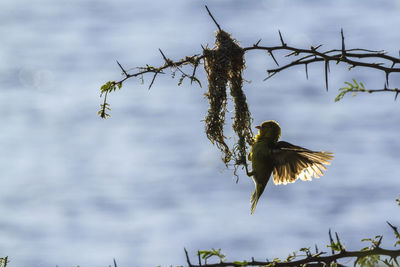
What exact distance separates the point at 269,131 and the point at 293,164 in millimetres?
428

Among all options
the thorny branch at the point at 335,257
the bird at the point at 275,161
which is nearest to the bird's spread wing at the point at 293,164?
the bird at the point at 275,161

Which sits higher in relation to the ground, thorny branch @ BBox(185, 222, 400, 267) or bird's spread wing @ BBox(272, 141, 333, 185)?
bird's spread wing @ BBox(272, 141, 333, 185)

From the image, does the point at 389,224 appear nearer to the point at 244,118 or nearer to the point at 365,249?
the point at 365,249

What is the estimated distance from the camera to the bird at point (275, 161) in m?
5.44

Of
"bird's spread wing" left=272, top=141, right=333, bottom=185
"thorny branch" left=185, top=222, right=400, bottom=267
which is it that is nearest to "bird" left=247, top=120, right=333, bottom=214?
"bird's spread wing" left=272, top=141, right=333, bottom=185

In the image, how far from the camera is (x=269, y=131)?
5645 millimetres

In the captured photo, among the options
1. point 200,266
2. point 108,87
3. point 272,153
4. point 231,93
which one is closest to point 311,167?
point 272,153

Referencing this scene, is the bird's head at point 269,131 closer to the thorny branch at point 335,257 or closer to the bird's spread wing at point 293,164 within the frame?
the bird's spread wing at point 293,164

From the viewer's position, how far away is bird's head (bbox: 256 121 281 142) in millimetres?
5637

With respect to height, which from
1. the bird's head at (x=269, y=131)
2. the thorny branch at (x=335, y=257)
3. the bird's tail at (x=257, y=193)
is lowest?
the thorny branch at (x=335, y=257)

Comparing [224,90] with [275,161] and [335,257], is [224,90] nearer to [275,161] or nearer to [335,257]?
[275,161]

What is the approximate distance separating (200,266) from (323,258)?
24.2 inches

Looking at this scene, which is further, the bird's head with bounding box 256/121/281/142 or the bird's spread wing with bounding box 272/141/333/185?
the bird's head with bounding box 256/121/281/142

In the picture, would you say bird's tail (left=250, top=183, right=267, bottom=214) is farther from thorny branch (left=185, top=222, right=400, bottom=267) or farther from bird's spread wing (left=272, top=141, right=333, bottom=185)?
thorny branch (left=185, top=222, right=400, bottom=267)
